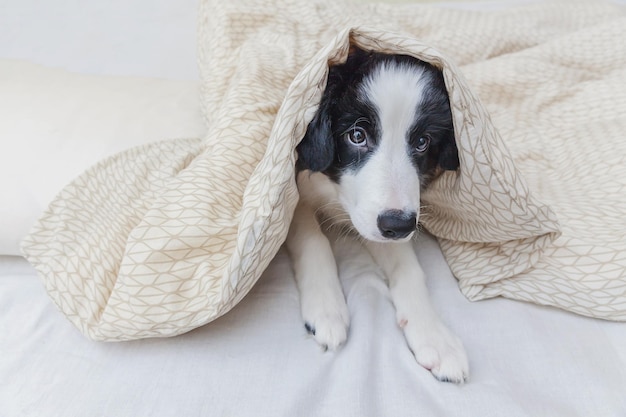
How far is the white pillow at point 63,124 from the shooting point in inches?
56.3

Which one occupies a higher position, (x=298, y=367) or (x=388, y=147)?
(x=388, y=147)

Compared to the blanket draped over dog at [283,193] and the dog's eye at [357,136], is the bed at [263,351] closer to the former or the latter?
the blanket draped over dog at [283,193]

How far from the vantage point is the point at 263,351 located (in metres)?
1.16

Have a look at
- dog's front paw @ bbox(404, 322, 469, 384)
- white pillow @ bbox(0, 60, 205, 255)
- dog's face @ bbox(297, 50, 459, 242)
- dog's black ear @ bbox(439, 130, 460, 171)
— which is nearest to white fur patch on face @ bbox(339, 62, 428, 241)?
dog's face @ bbox(297, 50, 459, 242)

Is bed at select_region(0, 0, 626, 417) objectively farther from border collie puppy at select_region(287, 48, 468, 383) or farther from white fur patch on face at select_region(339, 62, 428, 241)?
white fur patch on face at select_region(339, 62, 428, 241)

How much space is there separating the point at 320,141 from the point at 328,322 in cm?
44

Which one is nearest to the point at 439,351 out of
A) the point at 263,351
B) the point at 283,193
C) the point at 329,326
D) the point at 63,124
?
the point at 329,326

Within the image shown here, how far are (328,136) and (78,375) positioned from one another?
792 millimetres

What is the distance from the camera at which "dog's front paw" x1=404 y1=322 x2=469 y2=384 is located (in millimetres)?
1096

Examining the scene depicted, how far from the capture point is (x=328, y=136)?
1.24m

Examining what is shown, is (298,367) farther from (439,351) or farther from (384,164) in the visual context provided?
(384,164)

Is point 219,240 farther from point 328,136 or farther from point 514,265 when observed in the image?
point 514,265

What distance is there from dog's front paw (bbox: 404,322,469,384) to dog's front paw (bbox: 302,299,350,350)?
0.52 feet

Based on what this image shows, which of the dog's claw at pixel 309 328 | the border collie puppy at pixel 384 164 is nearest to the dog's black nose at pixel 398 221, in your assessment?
the border collie puppy at pixel 384 164
